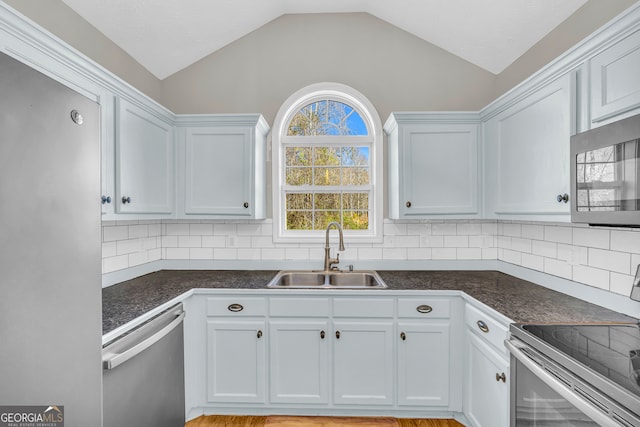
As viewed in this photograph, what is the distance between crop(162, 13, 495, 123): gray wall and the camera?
2705 mm

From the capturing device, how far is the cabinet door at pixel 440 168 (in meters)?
2.35

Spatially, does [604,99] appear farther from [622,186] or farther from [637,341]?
[637,341]

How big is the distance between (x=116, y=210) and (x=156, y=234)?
0.96m

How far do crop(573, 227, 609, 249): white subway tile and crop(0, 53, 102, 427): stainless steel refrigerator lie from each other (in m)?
2.30

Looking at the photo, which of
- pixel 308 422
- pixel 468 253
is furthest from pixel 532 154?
pixel 308 422

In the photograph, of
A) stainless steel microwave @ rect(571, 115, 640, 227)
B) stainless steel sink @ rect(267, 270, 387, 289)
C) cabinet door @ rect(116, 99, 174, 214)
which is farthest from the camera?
stainless steel sink @ rect(267, 270, 387, 289)

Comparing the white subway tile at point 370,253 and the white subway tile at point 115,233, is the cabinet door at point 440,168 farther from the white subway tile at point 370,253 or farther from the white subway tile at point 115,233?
the white subway tile at point 115,233

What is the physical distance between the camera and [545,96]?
5.47 ft

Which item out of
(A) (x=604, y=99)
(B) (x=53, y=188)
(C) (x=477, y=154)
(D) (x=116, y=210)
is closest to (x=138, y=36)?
(D) (x=116, y=210)

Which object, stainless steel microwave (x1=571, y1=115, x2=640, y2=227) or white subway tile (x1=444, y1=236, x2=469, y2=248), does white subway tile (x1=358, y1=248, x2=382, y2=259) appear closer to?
white subway tile (x1=444, y1=236, x2=469, y2=248)

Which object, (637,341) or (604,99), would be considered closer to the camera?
(637,341)

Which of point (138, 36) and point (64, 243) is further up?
point (138, 36)

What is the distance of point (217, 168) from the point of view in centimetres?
240

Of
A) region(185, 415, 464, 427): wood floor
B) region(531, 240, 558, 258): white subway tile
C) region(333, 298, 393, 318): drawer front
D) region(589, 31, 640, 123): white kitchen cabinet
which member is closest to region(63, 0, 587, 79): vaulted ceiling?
region(589, 31, 640, 123): white kitchen cabinet
